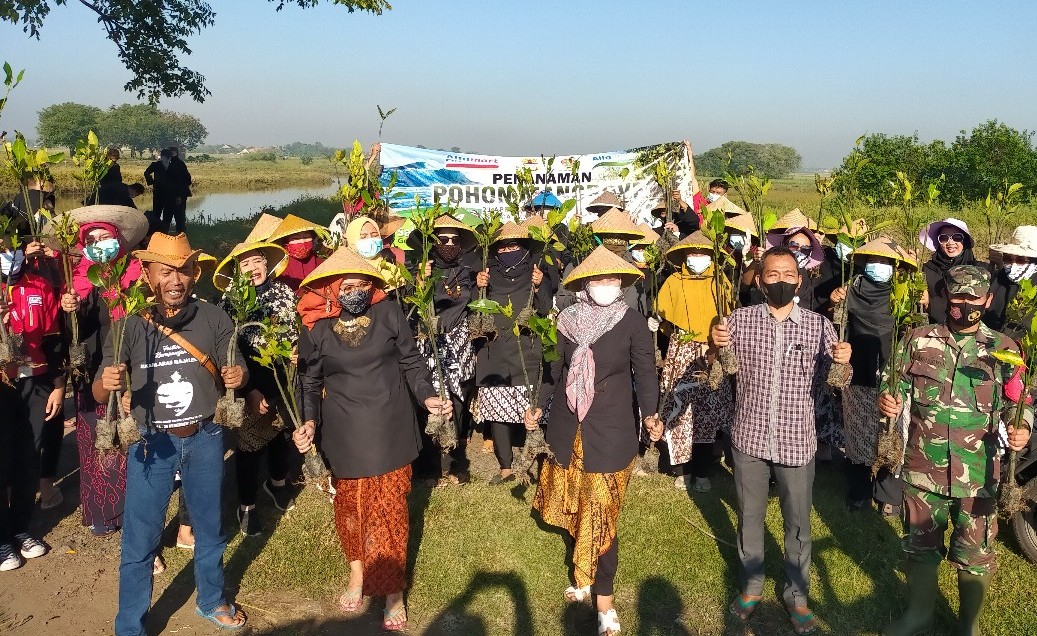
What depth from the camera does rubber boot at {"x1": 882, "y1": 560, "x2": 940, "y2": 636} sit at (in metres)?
3.82

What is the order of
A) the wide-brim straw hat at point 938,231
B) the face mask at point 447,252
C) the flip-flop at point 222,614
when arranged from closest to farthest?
the flip-flop at point 222,614, the wide-brim straw hat at point 938,231, the face mask at point 447,252

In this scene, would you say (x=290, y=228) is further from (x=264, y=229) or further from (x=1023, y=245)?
(x=1023, y=245)

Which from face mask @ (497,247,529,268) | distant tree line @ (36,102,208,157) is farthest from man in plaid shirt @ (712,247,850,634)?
distant tree line @ (36,102,208,157)

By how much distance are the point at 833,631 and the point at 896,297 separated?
197 cm

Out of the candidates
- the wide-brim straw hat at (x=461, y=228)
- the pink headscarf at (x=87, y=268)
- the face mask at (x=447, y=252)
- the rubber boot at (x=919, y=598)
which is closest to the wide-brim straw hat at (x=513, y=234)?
the wide-brim straw hat at (x=461, y=228)

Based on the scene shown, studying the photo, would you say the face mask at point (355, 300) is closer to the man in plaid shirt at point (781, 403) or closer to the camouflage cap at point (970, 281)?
the man in plaid shirt at point (781, 403)

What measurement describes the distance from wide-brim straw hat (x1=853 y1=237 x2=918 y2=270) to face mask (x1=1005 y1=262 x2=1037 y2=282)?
990 mm

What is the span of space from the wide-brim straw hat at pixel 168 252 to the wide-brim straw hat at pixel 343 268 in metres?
0.65

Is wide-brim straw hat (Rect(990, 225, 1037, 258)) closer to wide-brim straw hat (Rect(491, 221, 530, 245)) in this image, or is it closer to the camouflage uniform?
the camouflage uniform

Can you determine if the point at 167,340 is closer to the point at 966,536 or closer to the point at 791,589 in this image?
the point at 791,589

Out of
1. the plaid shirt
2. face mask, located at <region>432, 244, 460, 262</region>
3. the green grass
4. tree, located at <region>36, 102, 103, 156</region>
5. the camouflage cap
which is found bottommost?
the green grass

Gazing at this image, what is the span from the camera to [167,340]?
3650 mm

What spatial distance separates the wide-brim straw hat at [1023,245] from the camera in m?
5.46

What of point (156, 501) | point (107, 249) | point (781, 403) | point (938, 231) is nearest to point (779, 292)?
point (781, 403)
